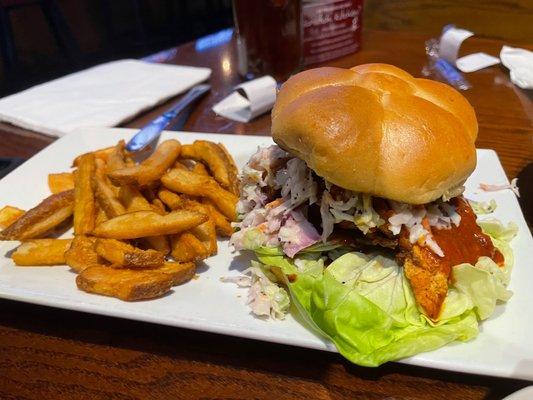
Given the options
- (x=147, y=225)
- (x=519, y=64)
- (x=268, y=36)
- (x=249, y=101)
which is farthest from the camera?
(x=519, y=64)

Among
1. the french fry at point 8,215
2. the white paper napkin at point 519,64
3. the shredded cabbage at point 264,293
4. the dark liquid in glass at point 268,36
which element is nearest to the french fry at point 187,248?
the shredded cabbage at point 264,293

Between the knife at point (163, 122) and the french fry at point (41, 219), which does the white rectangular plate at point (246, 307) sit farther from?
the knife at point (163, 122)

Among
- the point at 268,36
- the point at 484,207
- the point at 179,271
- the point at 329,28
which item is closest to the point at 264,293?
the point at 179,271

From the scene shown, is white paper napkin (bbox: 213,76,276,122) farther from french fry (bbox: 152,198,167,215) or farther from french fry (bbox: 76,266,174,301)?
french fry (bbox: 76,266,174,301)

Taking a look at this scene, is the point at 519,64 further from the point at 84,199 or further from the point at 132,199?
the point at 84,199

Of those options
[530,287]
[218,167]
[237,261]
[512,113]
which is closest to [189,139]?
[218,167]

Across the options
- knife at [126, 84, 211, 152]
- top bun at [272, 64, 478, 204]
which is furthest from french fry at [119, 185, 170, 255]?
top bun at [272, 64, 478, 204]

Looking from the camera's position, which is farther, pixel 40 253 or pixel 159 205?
pixel 159 205
